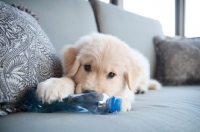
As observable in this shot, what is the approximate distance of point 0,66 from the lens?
1.11 m

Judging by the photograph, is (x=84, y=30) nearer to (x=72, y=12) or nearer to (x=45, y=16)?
(x=72, y=12)

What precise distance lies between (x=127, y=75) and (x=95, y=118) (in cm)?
68

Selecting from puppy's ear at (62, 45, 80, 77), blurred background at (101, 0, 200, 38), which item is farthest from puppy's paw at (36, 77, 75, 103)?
blurred background at (101, 0, 200, 38)

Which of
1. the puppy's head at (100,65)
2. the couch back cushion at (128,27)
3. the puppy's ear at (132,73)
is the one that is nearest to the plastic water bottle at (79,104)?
the puppy's head at (100,65)

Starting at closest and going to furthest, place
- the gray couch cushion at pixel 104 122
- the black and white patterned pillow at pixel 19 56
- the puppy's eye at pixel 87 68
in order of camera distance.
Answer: the gray couch cushion at pixel 104 122, the black and white patterned pillow at pixel 19 56, the puppy's eye at pixel 87 68

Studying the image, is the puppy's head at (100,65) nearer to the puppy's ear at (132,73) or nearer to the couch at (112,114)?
the puppy's ear at (132,73)

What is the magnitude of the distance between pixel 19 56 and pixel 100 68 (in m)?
0.56

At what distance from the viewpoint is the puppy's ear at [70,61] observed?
1.58m

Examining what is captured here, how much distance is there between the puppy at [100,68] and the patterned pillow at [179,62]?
4.45 ft

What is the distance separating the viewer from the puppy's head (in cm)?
151

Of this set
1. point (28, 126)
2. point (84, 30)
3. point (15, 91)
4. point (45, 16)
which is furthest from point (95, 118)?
point (84, 30)

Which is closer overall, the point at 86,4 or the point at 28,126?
the point at 28,126

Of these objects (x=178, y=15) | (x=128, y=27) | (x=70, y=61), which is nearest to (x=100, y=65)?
(x=70, y=61)

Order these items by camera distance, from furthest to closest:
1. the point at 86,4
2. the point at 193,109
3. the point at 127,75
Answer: the point at 86,4 < the point at 127,75 < the point at 193,109
